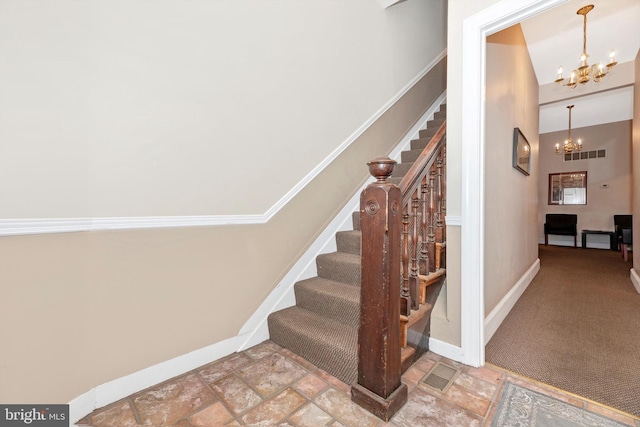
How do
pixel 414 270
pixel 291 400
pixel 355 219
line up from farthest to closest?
pixel 355 219
pixel 414 270
pixel 291 400

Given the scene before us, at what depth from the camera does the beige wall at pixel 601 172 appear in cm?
638

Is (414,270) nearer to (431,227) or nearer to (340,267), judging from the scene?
(431,227)

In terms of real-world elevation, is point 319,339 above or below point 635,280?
above

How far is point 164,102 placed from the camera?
146 centimetres

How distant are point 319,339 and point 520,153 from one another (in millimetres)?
2721

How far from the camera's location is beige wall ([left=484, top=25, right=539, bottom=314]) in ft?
6.88

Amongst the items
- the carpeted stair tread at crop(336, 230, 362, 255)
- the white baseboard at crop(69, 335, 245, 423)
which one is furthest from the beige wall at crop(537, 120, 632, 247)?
the white baseboard at crop(69, 335, 245, 423)

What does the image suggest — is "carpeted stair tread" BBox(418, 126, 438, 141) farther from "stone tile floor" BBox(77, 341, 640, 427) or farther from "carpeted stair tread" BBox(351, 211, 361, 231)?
"stone tile floor" BBox(77, 341, 640, 427)

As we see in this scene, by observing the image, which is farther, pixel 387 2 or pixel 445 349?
pixel 387 2

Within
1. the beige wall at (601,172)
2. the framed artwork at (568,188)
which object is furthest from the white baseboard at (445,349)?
the framed artwork at (568,188)

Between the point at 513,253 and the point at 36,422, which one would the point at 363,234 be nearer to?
the point at 36,422

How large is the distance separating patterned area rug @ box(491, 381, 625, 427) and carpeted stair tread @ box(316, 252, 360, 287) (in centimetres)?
105

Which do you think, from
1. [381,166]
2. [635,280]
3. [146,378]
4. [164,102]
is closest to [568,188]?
[635,280]

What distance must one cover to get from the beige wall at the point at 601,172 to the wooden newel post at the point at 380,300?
687 centimetres
